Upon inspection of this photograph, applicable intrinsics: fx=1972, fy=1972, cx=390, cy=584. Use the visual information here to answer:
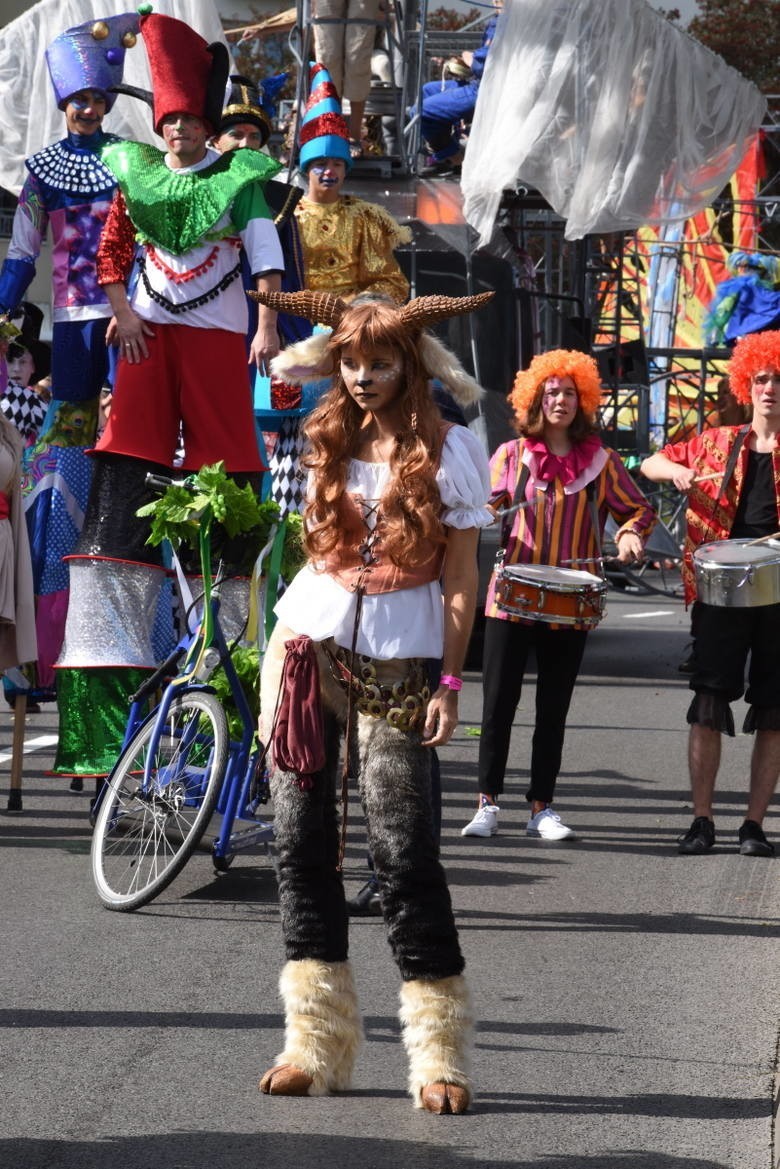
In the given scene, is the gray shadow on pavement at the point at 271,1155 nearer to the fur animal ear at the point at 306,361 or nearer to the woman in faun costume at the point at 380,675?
the woman in faun costume at the point at 380,675

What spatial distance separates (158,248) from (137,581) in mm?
1263

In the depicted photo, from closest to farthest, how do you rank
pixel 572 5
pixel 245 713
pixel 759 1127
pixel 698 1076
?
pixel 759 1127 < pixel 698 1076 < pixel 245 713 < pixel 572 5

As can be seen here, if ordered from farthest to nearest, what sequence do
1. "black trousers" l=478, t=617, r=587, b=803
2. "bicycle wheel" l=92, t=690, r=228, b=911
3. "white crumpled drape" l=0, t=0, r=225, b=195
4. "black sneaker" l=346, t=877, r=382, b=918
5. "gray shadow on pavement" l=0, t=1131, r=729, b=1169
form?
"white crumpled drape" l=0, t=0, r=225, b=195, "black trousers" l=478, t=617, r=587, b=803, "black sneaker" l=346, t=877, r=382, b=918, "bicycle wheel" l=92, t=690, r=228, b=911, "gray shadow on pavement" l=0, t=1131, r=729, b=1169

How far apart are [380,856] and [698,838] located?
11.4ft

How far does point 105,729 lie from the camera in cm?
751

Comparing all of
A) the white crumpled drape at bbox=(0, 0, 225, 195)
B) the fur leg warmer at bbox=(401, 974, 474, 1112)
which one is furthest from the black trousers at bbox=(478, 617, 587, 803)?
the white crumpled drape at bbox=(0, 0, 225, 195)

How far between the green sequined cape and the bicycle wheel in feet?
6.14

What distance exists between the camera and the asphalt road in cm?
419

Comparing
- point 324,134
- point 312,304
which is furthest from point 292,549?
point 324,134

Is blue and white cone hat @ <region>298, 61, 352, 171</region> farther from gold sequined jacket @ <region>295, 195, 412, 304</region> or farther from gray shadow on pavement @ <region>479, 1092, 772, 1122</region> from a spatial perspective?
gray shadow on pavement @ <region>479, 1092, 772, 1122</region>

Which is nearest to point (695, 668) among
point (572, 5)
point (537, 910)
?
point (537, 910)

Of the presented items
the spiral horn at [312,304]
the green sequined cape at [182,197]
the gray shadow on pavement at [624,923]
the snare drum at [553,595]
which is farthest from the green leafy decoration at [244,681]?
the spiral horn at [312,304]

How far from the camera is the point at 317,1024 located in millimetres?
4422

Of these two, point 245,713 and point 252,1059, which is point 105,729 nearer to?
point 245,713
